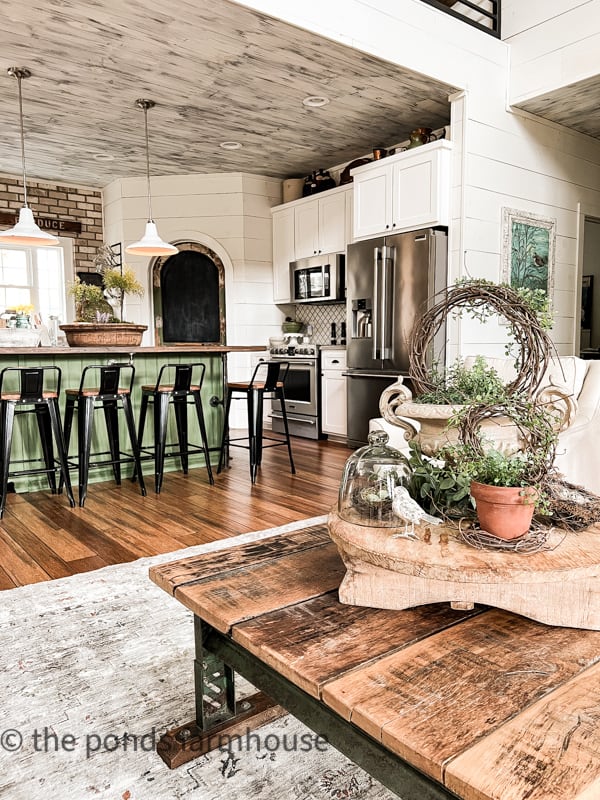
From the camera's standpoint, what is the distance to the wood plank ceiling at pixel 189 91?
3.67 metres

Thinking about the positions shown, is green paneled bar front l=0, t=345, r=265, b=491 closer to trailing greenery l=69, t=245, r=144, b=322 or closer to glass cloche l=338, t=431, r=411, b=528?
trailing greenery l=69, t=245, r=144, b=322

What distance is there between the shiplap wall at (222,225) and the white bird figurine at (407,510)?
5.94 m

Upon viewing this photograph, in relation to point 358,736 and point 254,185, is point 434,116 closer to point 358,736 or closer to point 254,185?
point 254,185

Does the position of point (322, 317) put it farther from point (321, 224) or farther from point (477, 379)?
point (477, 379)

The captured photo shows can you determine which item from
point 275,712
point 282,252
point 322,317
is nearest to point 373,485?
point 275,712

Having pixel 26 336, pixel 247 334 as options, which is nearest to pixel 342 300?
pixel 247 334

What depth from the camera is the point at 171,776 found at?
1366mm

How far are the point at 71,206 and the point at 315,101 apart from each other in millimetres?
3791

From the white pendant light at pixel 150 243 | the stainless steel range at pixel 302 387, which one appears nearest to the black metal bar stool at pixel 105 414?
the white pendant light at pixel 150 243

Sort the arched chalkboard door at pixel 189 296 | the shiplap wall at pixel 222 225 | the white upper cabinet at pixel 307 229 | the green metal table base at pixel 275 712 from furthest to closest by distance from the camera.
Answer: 1. the arched chalkboard door at pixel 189 296
2. the shiplap wall at pixel 222 225
3. the white upper cabinet at pixel 307 229
4. the green metal table base at pixel 275 712

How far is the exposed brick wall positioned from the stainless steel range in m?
2.76

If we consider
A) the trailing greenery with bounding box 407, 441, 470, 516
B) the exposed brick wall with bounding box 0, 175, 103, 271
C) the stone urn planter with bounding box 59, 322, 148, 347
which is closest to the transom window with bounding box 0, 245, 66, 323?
the exposed brick wall with bounding box 0, 175, 103, 271

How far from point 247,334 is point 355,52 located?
365cm

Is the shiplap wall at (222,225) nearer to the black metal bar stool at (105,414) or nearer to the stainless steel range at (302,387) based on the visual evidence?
the stainless steel range at (302,387)
